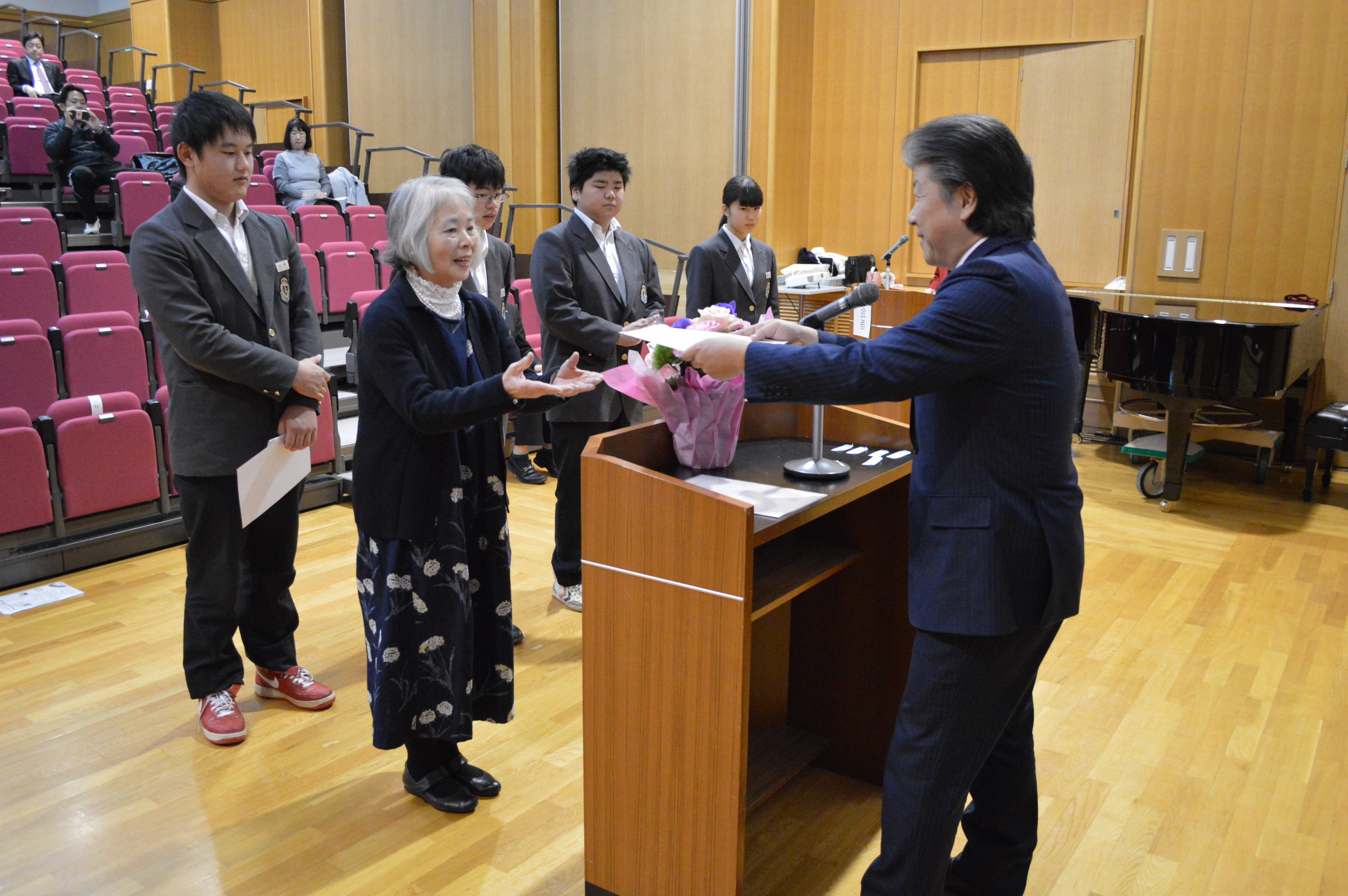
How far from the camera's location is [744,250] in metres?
3.90

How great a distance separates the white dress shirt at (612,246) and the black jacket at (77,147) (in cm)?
431

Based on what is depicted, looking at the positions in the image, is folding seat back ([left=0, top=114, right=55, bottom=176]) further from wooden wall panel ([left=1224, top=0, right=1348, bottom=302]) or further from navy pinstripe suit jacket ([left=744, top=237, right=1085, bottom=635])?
wooden wall panel ([left=1224, top=0, right=1348, bottom=302])

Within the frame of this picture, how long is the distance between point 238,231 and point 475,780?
1.39 meters

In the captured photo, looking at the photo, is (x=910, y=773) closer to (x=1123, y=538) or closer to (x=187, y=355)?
(x=187, y=355)

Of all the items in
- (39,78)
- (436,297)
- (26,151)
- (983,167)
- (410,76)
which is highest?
(410,76)

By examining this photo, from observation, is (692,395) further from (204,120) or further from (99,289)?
(99,289)

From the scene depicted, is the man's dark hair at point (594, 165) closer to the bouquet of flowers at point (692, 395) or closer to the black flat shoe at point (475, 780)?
the bouquet of flowers at point (692, 395)

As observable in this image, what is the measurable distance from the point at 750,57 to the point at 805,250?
138cm

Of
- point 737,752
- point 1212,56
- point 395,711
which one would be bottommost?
point 395,711

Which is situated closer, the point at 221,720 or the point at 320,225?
the point at 221,720

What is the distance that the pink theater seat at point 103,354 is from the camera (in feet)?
12.5

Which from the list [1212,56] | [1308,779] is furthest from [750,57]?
[1308,779]

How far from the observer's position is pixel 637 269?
11.0 feet

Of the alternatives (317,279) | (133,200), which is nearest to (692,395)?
(317,279)
